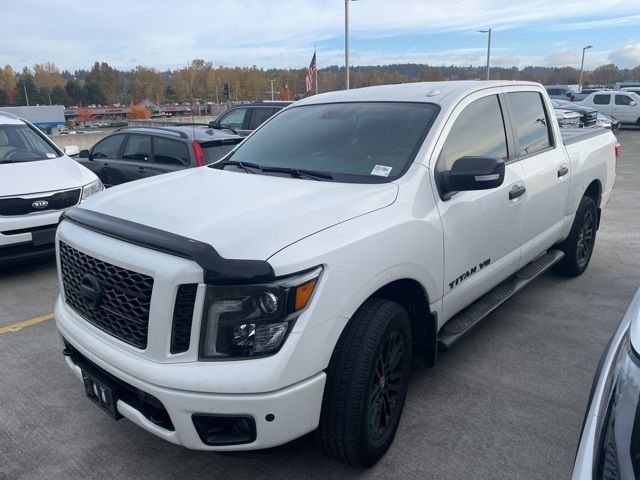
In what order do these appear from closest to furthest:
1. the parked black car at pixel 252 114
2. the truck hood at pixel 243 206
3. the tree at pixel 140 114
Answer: the truck hood at pixel 243 206 < the parked black car at pixel 252 114 < the tree at pixel 140 114

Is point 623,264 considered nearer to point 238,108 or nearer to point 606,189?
point 606,189

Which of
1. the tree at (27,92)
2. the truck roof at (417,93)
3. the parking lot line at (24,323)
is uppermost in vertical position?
the tree at (27,92)

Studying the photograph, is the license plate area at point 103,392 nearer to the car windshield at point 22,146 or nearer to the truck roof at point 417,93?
the truck roof at point 417,93

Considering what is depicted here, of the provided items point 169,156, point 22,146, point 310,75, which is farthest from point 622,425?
point 310,75

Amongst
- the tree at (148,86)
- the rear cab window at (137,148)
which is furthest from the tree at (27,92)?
the rear cab window at (137,148)

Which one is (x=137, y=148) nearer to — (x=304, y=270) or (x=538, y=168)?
(x=538, y=168)

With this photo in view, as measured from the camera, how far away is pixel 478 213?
3.32 m

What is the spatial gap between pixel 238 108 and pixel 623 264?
8.90m

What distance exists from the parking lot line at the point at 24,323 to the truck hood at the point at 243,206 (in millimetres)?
2169

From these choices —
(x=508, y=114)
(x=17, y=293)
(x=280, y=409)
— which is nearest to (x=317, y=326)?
(x=280, y=409)

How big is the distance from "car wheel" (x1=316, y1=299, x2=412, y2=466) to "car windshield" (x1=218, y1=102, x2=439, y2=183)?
84 centimetres

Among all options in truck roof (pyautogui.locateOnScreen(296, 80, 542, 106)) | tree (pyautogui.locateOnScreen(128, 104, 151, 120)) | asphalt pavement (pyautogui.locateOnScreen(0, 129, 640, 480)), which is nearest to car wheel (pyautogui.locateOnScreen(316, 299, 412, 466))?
asphalt pavement (pyautogui.locateOnScreen(0, 129, 640, 480))

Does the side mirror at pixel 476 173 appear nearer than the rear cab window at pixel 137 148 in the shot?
Yes

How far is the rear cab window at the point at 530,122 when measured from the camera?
4085 millimetres
